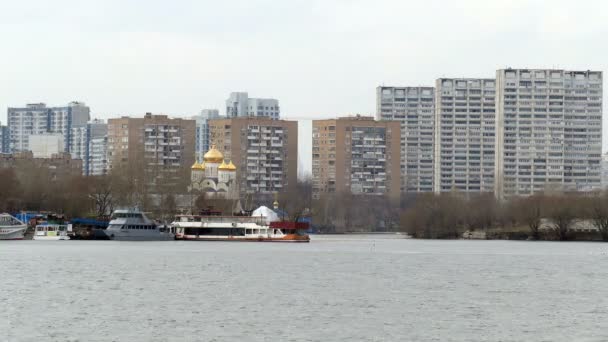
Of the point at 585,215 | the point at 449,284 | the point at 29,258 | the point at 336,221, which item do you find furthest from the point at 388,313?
the point at 336,221

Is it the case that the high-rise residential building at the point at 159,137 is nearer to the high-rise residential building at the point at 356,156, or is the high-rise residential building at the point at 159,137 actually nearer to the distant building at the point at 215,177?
the distant building at the point at 215,177

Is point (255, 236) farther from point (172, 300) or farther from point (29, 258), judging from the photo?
point (172, 300)

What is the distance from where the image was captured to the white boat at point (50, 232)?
372ft

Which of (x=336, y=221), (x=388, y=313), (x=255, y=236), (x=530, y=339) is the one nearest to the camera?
(x=530, y=339)

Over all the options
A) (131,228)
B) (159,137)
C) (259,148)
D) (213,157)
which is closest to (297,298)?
(131,228)

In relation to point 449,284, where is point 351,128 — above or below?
above

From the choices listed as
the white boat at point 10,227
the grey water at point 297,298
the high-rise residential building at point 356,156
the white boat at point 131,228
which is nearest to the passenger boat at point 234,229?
the white boat at point 131,228

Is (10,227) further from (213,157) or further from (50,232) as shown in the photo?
(213,157)

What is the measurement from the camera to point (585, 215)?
136250 millimetres

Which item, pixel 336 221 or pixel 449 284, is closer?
pixel 449 284

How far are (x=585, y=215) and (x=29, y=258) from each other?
73.7 metres

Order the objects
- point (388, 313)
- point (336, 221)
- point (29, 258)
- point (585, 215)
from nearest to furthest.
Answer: point (388, 313), point (29, 258), point (585, 215), point (336, 221)

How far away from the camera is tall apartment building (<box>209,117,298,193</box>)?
620ft

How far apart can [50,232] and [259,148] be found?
78.8 metres
